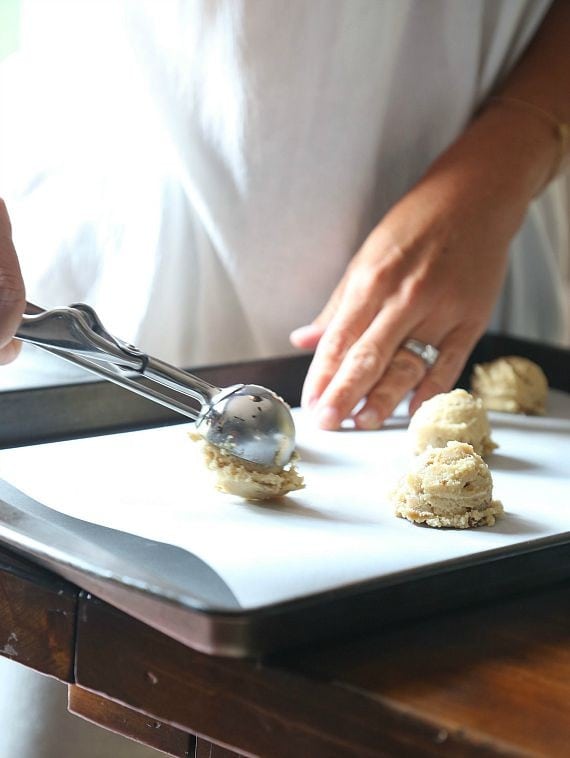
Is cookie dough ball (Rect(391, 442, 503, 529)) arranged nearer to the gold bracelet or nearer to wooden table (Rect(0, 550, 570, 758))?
wooden table (Rect(0, 550, 570, 758))

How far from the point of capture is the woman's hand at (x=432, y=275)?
1023mm

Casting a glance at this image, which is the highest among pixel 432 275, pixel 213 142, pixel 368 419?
pixel 213 142

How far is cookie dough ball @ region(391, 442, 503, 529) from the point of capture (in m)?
0.71

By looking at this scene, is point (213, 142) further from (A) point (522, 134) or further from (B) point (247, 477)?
(B) point (247, 477)

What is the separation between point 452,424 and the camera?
0.88m

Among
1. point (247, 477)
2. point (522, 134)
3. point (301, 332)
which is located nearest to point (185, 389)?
point (247, 477)

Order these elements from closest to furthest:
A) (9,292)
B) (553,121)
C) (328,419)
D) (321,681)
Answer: (321,681) → (9,292) → (328,419) → (553,121)

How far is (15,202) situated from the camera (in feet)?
3.55

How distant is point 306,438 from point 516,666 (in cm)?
40

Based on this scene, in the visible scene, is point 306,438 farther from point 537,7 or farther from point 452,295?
point 537,7

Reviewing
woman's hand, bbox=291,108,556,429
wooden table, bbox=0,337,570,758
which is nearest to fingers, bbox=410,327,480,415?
woman's hand, bbox=291,108,556,429

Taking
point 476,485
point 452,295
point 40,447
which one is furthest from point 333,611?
point 452,295

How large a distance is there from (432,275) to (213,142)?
25 centimetres

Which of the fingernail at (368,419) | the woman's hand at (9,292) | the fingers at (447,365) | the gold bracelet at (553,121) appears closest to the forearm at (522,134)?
the gold bracelet at (553,121)
